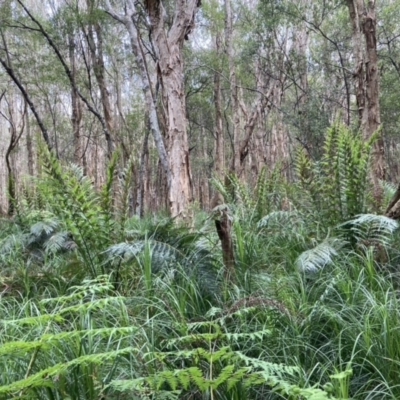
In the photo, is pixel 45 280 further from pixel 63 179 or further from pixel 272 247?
pixel 272 247

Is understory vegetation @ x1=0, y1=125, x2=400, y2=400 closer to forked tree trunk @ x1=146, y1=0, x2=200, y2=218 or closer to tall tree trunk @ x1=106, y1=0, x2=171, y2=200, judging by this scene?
forked tree trunk @ x1=146, y1=0, x2=200, y2=218

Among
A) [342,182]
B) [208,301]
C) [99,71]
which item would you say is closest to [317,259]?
[208,301]

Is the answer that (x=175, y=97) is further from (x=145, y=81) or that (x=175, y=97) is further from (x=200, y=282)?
(x=200, y=282)

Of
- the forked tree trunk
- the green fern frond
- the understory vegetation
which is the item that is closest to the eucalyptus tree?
the forked tree trunk

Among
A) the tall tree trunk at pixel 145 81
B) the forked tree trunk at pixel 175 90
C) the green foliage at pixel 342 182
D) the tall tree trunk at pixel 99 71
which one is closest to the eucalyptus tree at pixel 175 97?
the forked tree trunk at pixel 175 90

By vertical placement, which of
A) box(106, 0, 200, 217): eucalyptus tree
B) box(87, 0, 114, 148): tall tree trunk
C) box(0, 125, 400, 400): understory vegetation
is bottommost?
box(0, 125, 400, 400): understory vegetation

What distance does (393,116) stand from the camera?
18.6 metres

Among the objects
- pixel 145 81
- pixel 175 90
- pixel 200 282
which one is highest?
pixel 145 81

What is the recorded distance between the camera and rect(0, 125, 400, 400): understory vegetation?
193 centimetres

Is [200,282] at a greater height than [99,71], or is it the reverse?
[99,71]

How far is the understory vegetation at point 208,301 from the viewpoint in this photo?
193 cm

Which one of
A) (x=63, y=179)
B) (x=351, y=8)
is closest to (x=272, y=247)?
(x=63, y=179)

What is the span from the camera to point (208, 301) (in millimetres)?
2945

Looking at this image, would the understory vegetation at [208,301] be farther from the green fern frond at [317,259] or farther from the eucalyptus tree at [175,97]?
the eucalyptus tree at [175,97]
